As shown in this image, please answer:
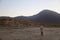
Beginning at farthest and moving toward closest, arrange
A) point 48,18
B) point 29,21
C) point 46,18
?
point 46,18 < point 48,18 < point 29,21

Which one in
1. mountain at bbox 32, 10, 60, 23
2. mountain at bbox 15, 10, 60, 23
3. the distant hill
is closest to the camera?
the distant hill

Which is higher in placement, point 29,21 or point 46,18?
point 46,18

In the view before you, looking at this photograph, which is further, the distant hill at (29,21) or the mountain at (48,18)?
the mountain at (48,18)

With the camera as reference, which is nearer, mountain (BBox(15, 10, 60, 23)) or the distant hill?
the distant hill

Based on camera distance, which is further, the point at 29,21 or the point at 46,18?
the point at 46,18

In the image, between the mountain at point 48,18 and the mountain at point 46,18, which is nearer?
the mountain at point 46,18

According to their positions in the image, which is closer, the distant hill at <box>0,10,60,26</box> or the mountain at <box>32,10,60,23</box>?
the distant hill at <box>0,10,60,26</box>

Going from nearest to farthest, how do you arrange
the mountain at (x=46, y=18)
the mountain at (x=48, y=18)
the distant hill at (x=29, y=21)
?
the distant hill at (x=29, y=21)
the mountain at (x=46, y=18)
the mountain at (x=48, y=18)

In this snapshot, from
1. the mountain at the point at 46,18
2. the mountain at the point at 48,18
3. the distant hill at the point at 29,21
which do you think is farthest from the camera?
the mountain at the point at 48,18

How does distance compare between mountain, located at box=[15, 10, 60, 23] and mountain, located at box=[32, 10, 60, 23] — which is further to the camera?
mountain, located at box=[32, 10, 60, 23]

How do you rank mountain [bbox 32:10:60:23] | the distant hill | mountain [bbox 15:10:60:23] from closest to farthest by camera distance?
the distant hill < mountain [bbox 15:10:60:23] < mountain [bbox 32:10:60:23]

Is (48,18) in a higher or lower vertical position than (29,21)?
higher

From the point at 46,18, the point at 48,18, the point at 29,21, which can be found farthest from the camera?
the point at 46,18
